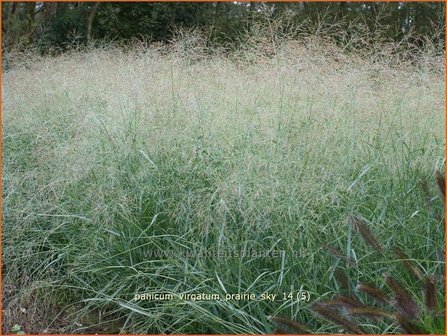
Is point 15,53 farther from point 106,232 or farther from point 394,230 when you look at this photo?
point 394,230

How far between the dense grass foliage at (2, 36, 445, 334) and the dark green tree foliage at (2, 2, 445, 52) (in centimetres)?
71

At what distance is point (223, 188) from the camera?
2561 mm

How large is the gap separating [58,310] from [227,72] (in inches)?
80.4

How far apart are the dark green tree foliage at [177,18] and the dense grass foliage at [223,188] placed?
28.1 inches

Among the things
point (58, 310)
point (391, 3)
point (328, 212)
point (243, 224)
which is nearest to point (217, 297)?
point (243, 224)

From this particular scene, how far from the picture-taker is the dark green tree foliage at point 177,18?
173 inches

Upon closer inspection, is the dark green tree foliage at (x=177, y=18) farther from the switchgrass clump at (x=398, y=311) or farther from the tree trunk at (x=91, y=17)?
the switchgrass clump at (x=398, y=311)

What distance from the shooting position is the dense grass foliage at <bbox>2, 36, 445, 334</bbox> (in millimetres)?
2488

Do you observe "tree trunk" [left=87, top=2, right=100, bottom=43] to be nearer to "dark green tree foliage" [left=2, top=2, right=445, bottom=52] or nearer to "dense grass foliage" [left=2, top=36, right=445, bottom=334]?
"dark green tree foliage" [left=2, top=2, right=445, bottom=52]

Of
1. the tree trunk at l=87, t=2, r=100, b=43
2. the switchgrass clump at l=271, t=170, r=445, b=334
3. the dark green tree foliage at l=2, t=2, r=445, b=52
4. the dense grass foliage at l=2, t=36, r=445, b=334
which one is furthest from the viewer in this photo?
the tree trunk at l=87, t=2, r=100, b=43

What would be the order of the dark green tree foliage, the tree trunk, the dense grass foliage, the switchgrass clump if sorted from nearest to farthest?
the switchgrass clump → the dense grass foliage → the dark green tree foliage → the tree trunk

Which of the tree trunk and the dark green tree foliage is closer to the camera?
the dark green tree foliage

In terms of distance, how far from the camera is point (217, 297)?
7.92 feet

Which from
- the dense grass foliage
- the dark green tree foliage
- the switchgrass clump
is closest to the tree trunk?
the dark green tree foliage
